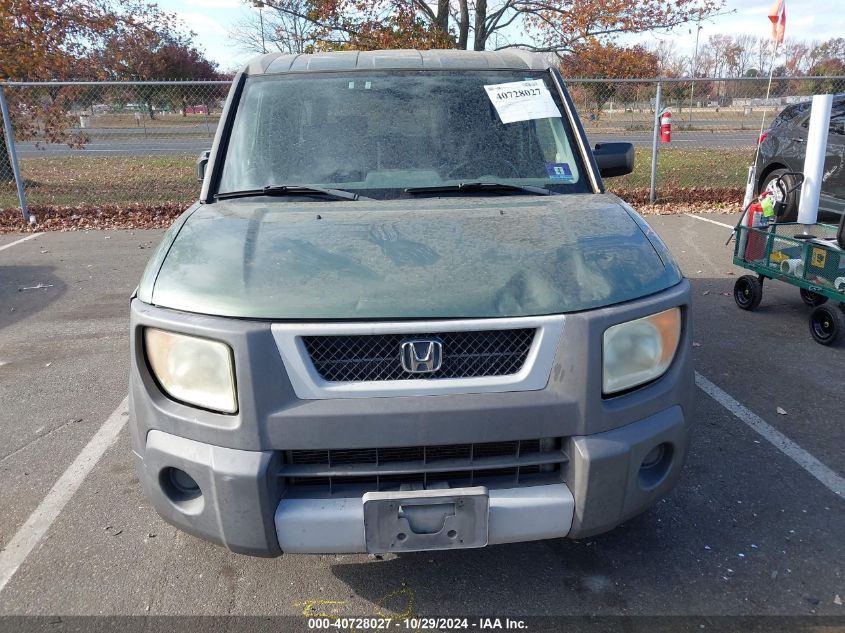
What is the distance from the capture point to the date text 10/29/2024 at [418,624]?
7.90 ft

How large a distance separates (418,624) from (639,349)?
1.28m

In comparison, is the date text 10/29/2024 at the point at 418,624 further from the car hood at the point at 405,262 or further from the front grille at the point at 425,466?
the car hood at the point at 405,262

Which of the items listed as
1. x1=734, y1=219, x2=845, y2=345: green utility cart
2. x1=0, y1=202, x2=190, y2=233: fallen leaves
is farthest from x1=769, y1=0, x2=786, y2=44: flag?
x1=0, y1=202, x2=190, y2=233: fallen leaves

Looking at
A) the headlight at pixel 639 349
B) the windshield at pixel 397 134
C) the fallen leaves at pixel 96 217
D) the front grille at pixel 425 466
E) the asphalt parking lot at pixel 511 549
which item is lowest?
the asphalt parking lot at pixel 511 549

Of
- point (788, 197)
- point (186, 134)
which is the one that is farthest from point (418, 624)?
point (186, 134)

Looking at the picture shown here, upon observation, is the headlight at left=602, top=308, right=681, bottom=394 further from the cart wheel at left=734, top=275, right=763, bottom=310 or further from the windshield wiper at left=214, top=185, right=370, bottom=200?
the cart wheel at left=734, top=275, right=763, bottom=310

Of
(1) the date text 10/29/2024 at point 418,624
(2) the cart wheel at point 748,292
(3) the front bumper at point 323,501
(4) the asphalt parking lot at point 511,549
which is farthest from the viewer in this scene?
(2) the cart wheel at point 748,292

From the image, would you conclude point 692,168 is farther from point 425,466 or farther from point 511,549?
point 425,466

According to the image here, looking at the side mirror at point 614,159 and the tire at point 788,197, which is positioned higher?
the side mirror at point 614,159

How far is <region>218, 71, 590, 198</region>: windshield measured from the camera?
308 cm

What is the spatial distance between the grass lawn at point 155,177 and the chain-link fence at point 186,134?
1.1 inches

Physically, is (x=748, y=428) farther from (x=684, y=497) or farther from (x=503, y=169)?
A: (x=503, y=169)

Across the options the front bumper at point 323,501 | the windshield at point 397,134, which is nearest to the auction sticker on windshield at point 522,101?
the windshield at point 397,134

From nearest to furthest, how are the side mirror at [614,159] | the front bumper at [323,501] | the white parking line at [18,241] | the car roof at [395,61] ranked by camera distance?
1. the front bumper at [323,501]
2. the car roof at [395,61]
3. the side mirror at [614,159]
4. the white parking line at [18,241]
